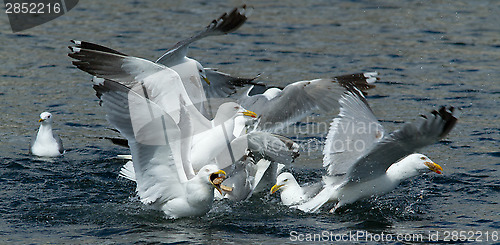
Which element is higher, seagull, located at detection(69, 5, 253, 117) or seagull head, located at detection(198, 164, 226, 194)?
seagull, located at detection(69, 5, 253, 117)

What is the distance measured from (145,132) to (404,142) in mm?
2300

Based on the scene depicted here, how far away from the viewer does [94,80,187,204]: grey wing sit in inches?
237

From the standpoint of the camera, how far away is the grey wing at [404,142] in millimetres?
5297

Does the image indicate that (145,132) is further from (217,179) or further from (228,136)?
(228,136)

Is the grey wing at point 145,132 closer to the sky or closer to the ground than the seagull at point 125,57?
closer to the ground

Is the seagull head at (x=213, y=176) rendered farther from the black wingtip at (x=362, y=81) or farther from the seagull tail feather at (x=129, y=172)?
the black wingtip at (x=362, y=81)

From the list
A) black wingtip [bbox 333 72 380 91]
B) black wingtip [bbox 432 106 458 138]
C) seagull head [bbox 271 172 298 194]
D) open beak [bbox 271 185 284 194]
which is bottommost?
open beak [bbox 271 185 284 194]

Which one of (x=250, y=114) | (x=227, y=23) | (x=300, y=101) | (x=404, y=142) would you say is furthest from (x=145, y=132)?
(x=300, y=101)

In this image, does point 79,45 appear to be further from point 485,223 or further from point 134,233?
point 485,223

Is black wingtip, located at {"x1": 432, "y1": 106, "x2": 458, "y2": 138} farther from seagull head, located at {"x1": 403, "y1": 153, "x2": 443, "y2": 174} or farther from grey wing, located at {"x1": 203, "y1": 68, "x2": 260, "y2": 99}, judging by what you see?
grey wing, located at {"x1": 203, "y1": 68, "x2": 260, "y2": 99}

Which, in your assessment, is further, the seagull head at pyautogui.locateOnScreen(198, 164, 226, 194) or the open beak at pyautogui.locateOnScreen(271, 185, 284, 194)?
the open beak at pyautogui.locateOnScreen(271, 185, 284, 194)

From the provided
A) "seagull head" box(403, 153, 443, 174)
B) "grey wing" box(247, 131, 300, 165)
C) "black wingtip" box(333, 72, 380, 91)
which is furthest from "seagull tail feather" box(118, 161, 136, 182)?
"seagull head" box(403, 153, 443, 174)

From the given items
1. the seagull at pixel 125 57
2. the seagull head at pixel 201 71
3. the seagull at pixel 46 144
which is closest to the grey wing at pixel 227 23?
the seagull at pixel 125 57

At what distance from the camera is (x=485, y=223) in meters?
6.59
